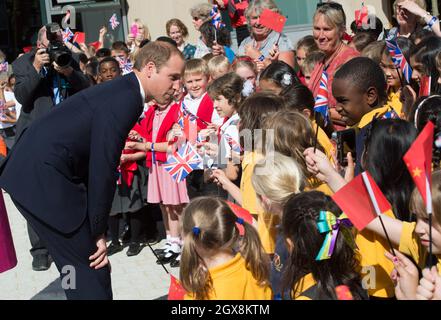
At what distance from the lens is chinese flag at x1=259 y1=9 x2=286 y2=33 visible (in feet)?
23.6

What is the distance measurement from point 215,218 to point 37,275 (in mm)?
3507

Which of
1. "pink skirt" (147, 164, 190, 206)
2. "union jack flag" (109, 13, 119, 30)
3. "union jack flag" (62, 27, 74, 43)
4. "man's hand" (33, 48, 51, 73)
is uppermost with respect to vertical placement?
"man's hand" (33, 48, 51, 73)

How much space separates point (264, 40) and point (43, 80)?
2351 millimetres

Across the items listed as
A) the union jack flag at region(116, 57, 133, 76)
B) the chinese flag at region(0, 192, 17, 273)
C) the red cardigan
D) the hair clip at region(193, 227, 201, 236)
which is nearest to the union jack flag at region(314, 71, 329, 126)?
the red cardigan

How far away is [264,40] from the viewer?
757cm

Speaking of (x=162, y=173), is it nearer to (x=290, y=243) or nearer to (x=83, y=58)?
(x=290, y=243)

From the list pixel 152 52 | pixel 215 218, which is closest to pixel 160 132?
pixel 152 52

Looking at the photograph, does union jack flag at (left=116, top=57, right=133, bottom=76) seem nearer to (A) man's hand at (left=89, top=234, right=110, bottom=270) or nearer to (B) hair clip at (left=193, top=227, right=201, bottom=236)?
(A) man's hand at (left=89, top=234, right=110, bottom=270)

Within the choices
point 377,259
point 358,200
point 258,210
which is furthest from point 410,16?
point 358,200

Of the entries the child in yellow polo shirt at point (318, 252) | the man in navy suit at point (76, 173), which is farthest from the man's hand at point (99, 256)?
the child in yellow polo shirt at point (318, 252)

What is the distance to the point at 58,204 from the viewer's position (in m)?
3.87

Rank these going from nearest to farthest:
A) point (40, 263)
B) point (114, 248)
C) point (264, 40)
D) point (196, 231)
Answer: point (196, 231) < point (40, 263) < point (114, 248) < point (264, 40)

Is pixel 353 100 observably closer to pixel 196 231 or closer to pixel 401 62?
pixel 401 62

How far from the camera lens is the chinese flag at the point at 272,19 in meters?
7.20
